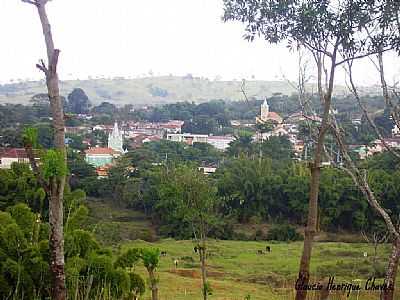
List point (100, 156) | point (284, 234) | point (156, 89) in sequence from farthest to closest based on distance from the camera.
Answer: point (156, 89) < point (100, 156) < point (284, 234)

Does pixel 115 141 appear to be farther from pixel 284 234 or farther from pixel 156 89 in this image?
pixel 156 89

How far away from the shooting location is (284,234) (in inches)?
1115

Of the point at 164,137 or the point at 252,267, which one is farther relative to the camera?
the point at 164,137

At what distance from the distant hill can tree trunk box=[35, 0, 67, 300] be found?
120 metres

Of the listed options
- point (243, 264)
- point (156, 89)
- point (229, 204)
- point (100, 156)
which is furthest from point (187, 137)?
point (156, 89)

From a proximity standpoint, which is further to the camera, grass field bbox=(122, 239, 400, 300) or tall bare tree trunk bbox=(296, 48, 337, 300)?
grass field bbox=(122, 239, 400, 300)

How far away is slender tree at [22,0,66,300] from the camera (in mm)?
3092

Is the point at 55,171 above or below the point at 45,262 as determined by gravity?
above

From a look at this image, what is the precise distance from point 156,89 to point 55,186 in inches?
5411

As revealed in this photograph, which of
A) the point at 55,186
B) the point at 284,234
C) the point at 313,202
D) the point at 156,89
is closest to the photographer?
the point at 55,186

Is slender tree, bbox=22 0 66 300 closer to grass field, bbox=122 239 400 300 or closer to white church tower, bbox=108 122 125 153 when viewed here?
grass field, bbox=122 239 400 300

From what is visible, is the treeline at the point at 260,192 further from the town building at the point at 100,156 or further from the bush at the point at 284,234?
the town building at the point at 100,156

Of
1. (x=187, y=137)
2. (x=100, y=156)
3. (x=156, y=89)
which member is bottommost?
(x=100, y=156)

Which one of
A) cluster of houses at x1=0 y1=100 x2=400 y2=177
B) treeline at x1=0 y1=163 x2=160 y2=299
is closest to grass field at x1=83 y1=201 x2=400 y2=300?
treeline at x1=0 y1=163 x2=160 y2=299
